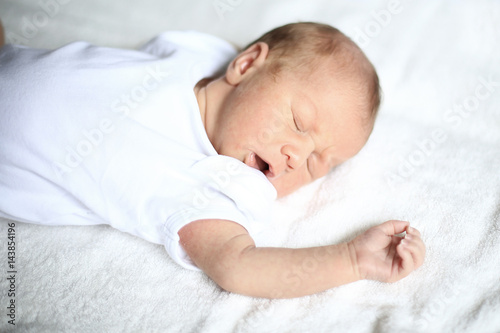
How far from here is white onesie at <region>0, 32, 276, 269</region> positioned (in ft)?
3.75

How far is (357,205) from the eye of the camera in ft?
4.23

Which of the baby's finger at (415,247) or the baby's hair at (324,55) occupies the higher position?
the baby's hair at (324,55)

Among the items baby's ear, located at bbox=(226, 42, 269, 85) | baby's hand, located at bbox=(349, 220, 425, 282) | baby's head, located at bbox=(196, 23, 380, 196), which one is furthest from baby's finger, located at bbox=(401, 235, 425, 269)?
baby's ear, located at bbox=(226, 42, 269, 85)

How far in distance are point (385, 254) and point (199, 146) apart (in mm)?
531

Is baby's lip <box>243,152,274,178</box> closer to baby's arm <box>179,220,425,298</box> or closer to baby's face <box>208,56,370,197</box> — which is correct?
baby's face <box>208,56,370,197</box>

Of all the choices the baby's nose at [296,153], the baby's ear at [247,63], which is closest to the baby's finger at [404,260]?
the baby's nose at [296,153]

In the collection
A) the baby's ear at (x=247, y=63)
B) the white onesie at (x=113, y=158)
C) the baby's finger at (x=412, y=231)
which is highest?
the baby's ear at (x=247, y=63)

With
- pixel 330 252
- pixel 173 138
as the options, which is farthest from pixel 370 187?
pixel 173 138

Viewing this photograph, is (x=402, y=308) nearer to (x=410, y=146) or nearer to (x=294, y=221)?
(x=294, y=221)

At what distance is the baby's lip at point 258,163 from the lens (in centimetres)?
123

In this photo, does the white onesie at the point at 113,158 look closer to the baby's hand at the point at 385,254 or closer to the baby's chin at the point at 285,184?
the baby's chin at the point at 285,184

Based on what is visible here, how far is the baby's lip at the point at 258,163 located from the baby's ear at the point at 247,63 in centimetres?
22

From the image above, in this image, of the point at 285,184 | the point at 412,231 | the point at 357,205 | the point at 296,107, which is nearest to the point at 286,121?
the point at 296,107

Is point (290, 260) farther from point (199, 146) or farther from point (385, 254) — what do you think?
point (199, 146)
